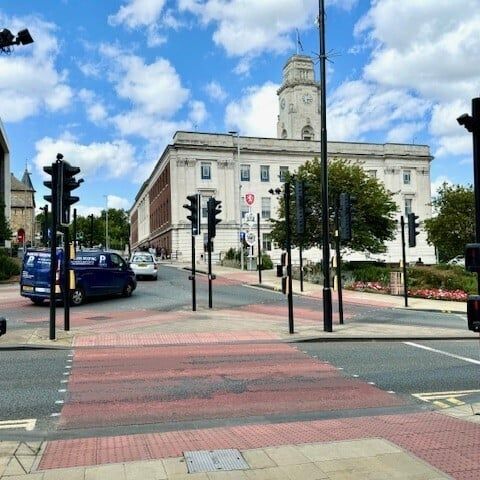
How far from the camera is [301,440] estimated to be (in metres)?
6.24

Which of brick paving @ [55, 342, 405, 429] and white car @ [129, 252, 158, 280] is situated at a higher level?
white car @ [129, 252, 158, 280]

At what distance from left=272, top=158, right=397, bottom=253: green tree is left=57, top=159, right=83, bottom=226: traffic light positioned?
2455 centimetres

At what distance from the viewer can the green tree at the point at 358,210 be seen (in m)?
38.4

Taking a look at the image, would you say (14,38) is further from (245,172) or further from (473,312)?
(245,172)

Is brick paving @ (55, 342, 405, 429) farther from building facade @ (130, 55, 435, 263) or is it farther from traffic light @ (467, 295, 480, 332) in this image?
building facade @ (130, 55, 435, 263)

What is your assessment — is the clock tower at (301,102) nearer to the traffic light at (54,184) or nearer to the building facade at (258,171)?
the building facade at (258,171)

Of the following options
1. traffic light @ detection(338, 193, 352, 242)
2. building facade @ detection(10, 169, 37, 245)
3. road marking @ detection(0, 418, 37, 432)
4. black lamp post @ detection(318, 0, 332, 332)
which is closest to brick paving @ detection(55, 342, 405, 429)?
road marking @ detection(0, 418, 37, 432)

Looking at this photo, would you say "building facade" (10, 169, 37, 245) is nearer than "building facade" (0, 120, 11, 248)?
No

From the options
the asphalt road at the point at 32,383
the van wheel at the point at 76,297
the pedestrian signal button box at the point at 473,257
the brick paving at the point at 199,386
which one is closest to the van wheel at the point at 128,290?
the van wheel at the point at 76,297

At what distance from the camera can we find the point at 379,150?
269ft

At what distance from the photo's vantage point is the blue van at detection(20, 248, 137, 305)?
20875 mm

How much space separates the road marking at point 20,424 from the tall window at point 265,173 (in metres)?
69.0

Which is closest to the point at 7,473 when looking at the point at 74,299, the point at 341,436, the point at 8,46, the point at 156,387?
the point at 341,436

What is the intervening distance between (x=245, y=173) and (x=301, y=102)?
22443mm
